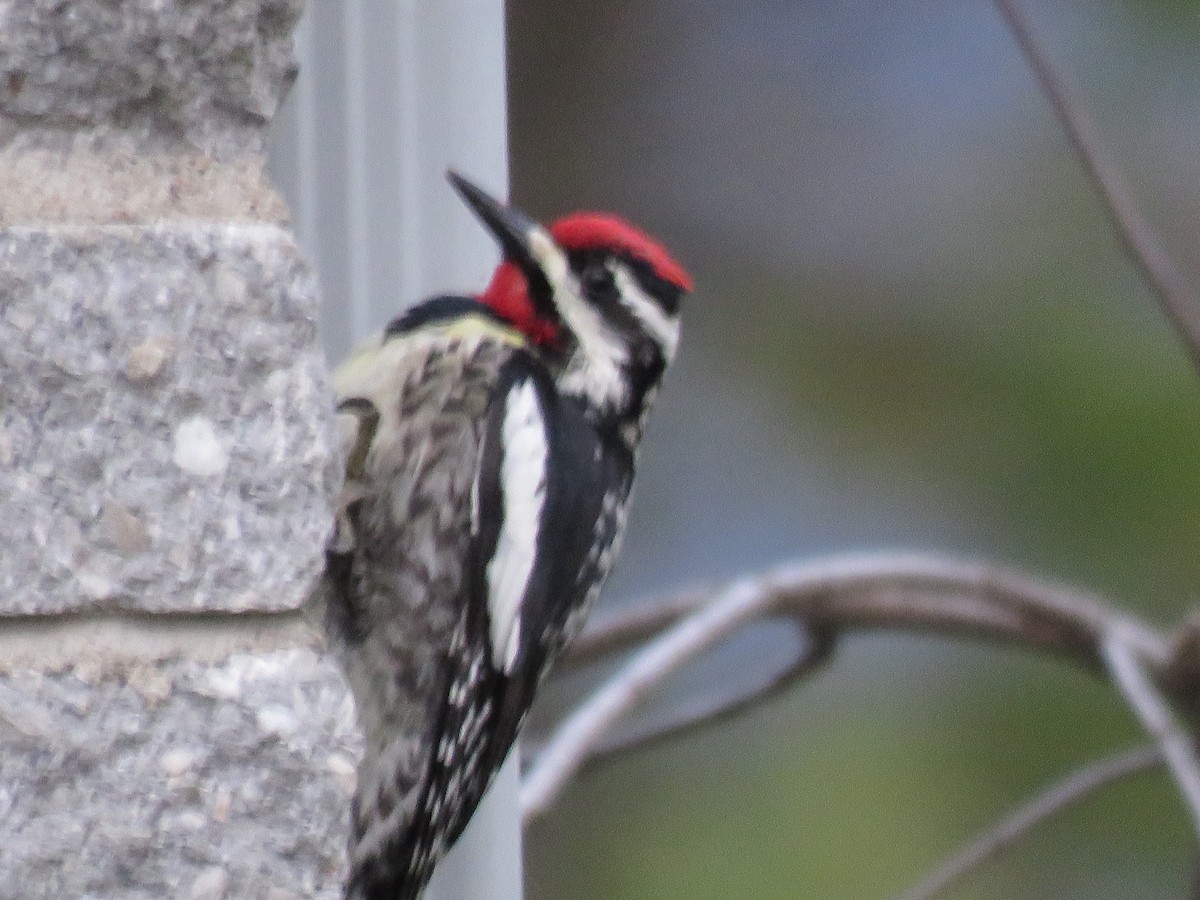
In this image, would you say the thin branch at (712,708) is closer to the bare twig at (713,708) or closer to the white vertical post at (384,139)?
the bare twig at (713,708)

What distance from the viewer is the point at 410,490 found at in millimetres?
1085

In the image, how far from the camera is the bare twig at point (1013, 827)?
1.66 meters

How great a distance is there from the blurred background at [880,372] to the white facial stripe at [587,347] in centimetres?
31

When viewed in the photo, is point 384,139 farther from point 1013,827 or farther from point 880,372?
point 1013,827

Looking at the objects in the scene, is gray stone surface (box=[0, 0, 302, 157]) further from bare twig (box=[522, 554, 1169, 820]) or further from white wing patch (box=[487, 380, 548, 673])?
bare twig (box=[522, 554, 1169, 820])

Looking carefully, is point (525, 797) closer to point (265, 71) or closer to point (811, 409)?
point (811, 409)

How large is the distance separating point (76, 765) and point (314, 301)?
0.19 meters

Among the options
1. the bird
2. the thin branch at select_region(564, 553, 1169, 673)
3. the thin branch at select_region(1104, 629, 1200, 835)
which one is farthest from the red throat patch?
the thin branch at select_region(1104, 629, 1200, 835)

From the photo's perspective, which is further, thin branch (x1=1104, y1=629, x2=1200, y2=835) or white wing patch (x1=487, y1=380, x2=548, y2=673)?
thin branch (x1=1104, y1=629, x2=1200, y2=835)

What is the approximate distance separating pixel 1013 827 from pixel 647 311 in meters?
0.67

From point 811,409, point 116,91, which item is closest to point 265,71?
point 116,91

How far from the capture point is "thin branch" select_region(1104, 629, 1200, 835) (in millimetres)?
1674

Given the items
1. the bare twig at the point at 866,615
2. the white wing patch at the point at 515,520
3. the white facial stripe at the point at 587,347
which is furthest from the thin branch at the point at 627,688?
the white wing patch at the point at 515,520

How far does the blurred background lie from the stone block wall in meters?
0.96
